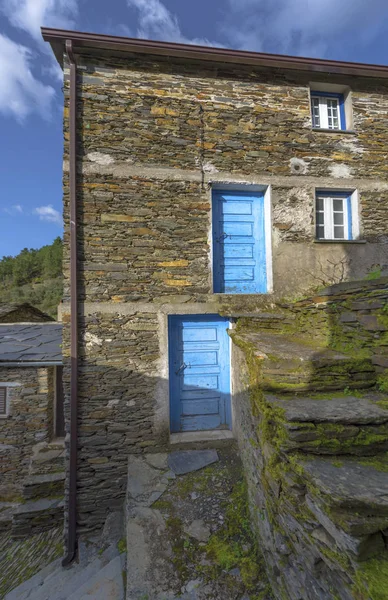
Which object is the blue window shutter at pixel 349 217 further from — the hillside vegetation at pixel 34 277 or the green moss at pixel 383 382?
the hillside vegetation at pixel 34 277

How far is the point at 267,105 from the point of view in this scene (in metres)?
5.23

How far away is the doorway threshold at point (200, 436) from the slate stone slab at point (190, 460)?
16 centimetres

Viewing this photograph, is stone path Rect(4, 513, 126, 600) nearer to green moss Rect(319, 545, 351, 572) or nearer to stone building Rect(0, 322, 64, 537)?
green moss Rect(319, 545, 351, 572)

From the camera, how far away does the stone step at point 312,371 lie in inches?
117

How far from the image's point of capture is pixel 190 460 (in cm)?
438

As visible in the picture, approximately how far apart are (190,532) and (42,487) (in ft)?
18.1

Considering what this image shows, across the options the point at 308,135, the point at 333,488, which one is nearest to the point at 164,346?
the point at 333,488

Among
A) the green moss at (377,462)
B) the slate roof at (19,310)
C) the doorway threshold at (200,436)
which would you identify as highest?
the slate roof at (19,310)

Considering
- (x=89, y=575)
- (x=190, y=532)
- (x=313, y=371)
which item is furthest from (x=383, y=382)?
(x=89, y=575)

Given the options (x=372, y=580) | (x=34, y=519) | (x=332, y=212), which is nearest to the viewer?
(x=372, y=580)

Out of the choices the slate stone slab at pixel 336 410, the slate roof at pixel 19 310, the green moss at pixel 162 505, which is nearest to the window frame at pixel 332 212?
the slate stone slab at pixel 336 410

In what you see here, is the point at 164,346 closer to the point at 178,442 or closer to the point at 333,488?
the point at 178,442

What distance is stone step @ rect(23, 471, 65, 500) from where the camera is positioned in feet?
22.4

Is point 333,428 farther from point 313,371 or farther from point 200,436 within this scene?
point 200,436
